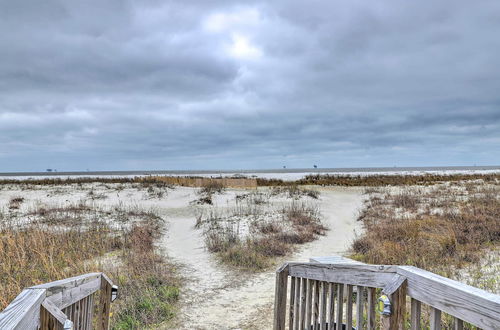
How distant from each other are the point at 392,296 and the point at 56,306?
236 cm

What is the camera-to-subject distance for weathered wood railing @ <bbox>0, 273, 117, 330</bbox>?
1.77 m

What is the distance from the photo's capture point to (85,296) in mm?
3186

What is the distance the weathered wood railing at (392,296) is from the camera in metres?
1.92

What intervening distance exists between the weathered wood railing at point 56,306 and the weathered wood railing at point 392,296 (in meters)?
2.14

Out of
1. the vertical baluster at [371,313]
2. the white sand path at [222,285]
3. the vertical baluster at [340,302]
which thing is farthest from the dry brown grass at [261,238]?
the vertical baluster at [371,313]

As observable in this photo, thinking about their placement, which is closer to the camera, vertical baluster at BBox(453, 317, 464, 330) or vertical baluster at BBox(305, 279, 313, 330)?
vertical baluster at BBox(453, 317, 464, 330)

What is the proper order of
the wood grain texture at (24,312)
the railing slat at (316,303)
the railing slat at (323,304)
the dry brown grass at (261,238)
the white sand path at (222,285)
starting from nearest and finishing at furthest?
the wood grain texture at (24,312)
the railing slat at (323,304)
the railing slat at (316,303)
the white sand path at (222,285)
the dry brown grass at (261,238)

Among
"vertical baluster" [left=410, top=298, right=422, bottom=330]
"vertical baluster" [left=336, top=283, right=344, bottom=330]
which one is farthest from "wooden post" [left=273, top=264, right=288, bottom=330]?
"vertical baluster" [left=410, top=298, right=422, bottom=330]

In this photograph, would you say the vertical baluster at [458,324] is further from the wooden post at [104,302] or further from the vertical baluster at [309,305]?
the wooden post at [104,302]

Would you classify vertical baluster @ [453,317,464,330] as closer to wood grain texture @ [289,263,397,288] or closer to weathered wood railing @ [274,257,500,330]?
weathered wood railing @ [274,257,500,330]

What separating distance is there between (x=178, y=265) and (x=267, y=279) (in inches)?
100

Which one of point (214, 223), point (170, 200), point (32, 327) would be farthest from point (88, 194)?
point (32, 327)

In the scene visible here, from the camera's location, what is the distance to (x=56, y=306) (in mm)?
2422

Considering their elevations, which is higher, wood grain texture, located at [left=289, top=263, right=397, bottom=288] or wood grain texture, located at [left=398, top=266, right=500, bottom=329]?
wood grain texture, located at [left=398, top=266, right=500, bottom=329]
